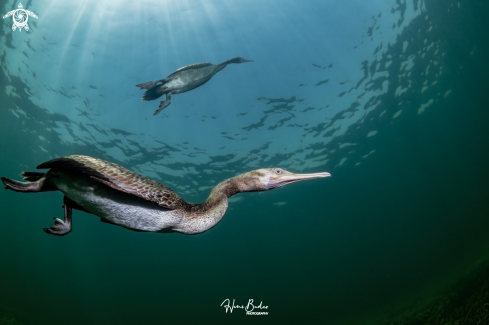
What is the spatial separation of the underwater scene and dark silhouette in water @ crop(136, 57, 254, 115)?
0.18ft

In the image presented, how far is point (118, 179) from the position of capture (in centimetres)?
205

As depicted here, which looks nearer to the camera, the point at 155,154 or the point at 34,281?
the point at 155,154

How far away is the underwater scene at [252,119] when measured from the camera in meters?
4.52

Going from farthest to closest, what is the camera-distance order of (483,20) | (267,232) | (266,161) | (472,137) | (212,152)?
(267,232) → (472,137) → (266,161) → (212,152) → (483,20)

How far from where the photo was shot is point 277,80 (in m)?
14.3

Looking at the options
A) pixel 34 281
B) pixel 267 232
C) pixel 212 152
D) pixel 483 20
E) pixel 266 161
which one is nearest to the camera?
pixel 483 20

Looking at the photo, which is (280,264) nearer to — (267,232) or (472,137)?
Answer: (267,232)

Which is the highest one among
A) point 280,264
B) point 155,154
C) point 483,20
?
point 483,20

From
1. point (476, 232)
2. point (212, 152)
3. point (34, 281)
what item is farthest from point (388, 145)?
point (34, 281)

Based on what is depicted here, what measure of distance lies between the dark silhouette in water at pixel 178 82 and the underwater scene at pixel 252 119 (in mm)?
53

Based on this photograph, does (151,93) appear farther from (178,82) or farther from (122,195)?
(122,195)

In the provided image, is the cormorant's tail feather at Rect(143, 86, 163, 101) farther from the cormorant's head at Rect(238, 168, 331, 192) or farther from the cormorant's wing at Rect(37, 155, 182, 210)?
the cormorant's head at Rect(238, 168, 331, 192)

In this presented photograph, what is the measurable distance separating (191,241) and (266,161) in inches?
1097

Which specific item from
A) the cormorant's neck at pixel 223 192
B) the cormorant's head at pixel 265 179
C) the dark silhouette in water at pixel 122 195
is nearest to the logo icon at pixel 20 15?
the dark silhouette in water at pixel 122 195
